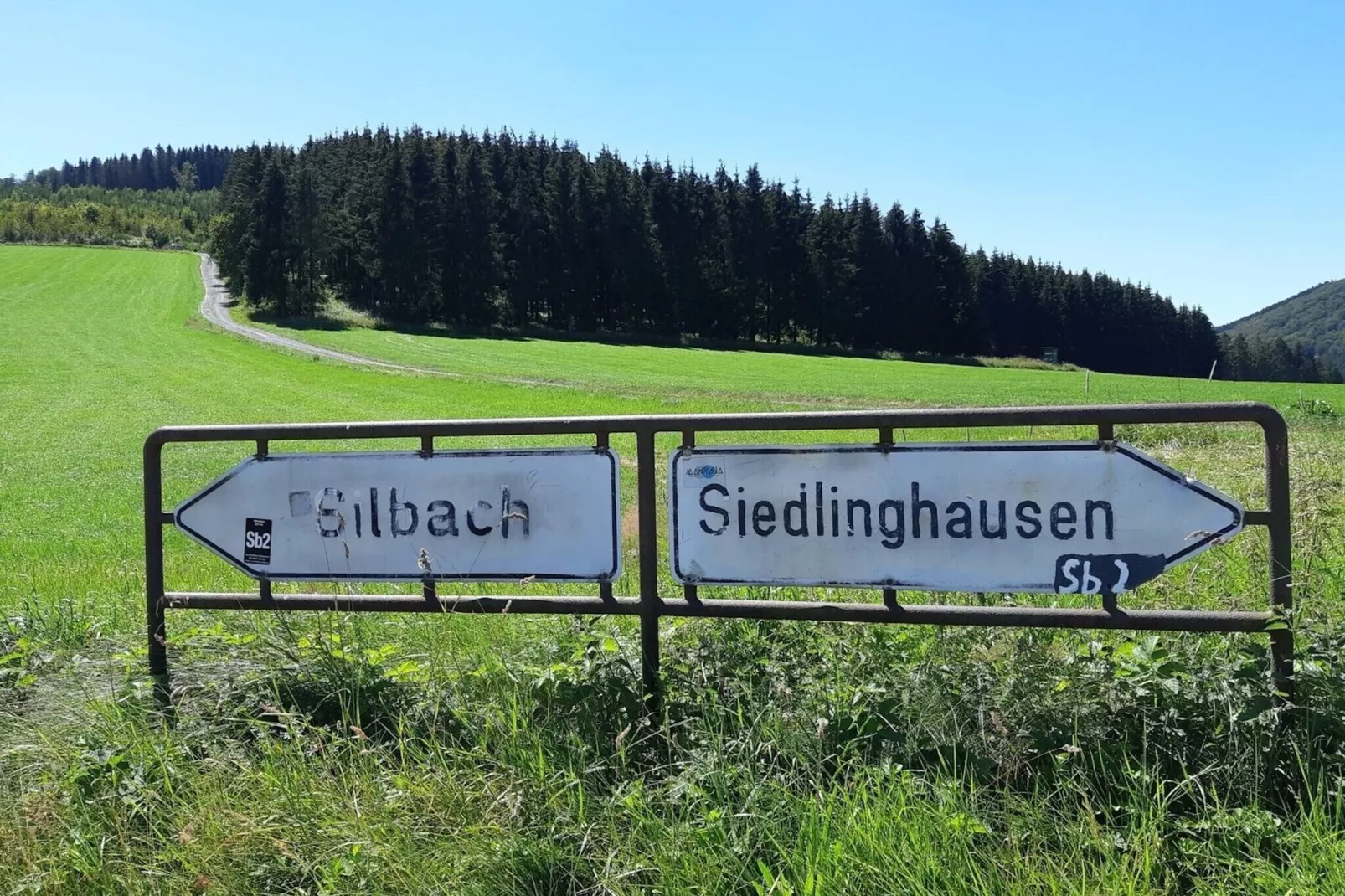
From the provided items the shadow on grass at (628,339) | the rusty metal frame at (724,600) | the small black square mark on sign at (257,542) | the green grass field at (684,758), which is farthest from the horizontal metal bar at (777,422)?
the shadow on grass at (628,339)

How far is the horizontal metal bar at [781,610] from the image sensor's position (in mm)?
2811

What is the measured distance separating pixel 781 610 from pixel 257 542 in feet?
6.64

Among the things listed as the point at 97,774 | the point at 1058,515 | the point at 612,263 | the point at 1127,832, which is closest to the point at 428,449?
the point at 97,774

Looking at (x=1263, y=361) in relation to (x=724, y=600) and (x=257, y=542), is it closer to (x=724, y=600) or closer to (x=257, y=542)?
(x=724, y=600)

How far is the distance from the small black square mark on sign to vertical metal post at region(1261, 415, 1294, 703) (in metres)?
3.39

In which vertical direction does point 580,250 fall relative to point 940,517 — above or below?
above

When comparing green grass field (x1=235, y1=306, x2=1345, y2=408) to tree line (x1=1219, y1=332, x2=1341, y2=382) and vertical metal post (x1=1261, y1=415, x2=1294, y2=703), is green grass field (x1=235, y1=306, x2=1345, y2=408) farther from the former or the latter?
tree line (x1=1219, y1=332, x2=1341, y2=382)

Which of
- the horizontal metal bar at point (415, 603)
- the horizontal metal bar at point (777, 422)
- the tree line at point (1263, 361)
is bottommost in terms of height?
the horizontal metal bar at point (415, 603)

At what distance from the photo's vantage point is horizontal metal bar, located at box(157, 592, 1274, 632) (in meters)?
2.81

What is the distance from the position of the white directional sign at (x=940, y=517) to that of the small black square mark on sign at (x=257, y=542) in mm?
1592

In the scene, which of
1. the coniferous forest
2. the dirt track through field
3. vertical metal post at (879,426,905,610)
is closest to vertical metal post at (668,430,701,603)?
vertical metal post at (879,426,905,610)

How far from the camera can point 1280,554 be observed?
2.74 metres

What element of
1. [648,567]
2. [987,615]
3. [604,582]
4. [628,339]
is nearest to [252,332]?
[628,339]

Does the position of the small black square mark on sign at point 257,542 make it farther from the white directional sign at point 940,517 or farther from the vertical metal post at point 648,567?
the white directional sign at point 940,517
